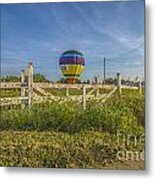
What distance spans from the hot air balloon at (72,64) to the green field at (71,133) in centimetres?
12

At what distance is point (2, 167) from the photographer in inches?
88.6

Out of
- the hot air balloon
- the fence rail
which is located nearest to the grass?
the fence rail

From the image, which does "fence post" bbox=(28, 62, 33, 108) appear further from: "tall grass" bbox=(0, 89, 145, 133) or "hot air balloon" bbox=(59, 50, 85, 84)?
"hot air balloon" bbox=(59, 50, 85, 84)

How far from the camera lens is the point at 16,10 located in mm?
2232

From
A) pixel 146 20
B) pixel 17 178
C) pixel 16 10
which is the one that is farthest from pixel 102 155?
pixel 16 10

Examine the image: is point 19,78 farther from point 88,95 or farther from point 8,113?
point 88,95

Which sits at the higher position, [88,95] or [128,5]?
[128,5]

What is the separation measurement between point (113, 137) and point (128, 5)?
58 cm

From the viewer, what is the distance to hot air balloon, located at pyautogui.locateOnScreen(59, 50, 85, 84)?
218 centimetres

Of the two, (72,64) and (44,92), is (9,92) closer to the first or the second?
(44,92)

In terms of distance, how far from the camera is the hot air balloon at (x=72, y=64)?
7.15ft

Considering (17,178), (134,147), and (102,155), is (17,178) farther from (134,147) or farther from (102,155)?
(134,147)

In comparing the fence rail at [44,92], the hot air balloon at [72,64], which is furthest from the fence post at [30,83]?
the hot air balloon at [72,64]

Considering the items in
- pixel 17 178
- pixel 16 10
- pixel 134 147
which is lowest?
pixel 17 178
